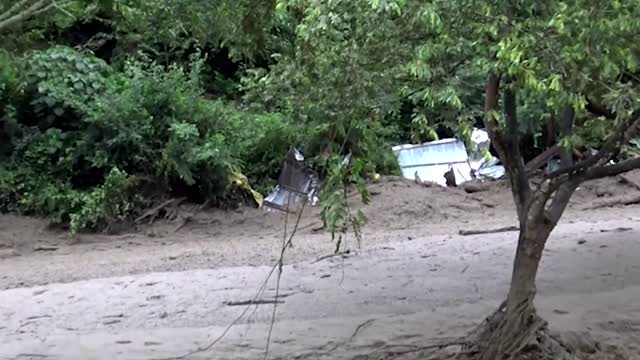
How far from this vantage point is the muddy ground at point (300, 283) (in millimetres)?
8367

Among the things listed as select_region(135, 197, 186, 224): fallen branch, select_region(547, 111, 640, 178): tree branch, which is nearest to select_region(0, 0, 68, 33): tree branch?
select_region(547, 111, 640, 178): tree branch

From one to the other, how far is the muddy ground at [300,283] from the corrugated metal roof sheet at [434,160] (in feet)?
7.22

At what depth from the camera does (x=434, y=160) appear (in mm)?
18078

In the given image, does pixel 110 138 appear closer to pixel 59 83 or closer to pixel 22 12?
pixel 59 83

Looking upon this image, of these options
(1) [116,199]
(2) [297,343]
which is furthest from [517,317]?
(1) [116,199]

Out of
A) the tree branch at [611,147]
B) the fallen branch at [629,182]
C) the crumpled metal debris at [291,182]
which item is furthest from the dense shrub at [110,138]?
the tree branch at [611,147]

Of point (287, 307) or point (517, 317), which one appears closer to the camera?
point (517, 317)

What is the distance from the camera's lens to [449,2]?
477cm

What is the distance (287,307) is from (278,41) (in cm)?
345

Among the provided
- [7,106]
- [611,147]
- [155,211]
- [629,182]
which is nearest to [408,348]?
[611,147]

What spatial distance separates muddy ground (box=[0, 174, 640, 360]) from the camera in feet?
27.5

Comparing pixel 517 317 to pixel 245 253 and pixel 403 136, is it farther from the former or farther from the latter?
pixel 403 136

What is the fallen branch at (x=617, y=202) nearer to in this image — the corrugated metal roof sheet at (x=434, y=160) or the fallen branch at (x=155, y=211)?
the corrugated metal roof sheet at (x=434, y=160)

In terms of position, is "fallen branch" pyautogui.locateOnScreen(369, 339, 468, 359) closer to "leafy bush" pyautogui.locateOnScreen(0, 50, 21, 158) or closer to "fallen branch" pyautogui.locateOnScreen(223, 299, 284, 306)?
"fallen branch" pyautogui.locateOnScreen(223, 299, 284, 306)
